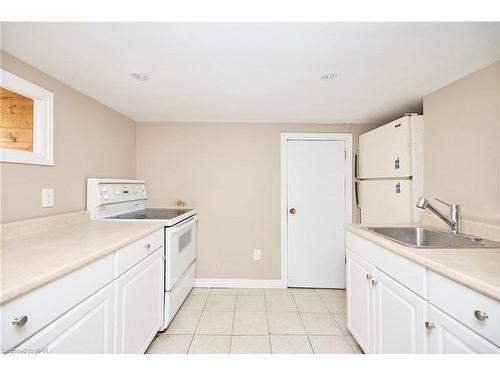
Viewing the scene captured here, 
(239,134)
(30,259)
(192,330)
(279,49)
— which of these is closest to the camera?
(30,259)

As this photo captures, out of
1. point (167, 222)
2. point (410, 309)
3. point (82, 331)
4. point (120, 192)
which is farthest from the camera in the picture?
point (120, 192)

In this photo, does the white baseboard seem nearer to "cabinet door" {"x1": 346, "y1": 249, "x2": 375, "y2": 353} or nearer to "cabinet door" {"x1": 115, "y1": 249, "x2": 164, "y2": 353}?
"cabinet door" {"x1": 115, "y1": 249, "x2": 164, "y2": 353}

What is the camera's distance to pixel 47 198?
146cm

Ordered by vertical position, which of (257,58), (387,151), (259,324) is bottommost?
(259,324)

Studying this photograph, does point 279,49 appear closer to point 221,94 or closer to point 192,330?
point 221,94

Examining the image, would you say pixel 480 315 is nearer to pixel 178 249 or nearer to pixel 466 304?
pixel 466 304

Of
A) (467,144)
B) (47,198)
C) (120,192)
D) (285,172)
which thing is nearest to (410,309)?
(467,144)

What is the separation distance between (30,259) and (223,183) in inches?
75.0

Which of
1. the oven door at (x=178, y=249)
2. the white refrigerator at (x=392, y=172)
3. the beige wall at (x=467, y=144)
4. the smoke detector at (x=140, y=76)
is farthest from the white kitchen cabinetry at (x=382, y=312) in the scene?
the smoke detector at (x=140, y=76)

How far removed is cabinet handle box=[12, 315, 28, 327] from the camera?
646 mm

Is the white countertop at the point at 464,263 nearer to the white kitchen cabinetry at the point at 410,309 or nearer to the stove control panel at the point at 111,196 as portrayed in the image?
the white kitchen cabinetry at the point at 410,309

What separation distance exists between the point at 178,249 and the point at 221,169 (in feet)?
3.59

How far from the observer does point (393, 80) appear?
155 centimetres
